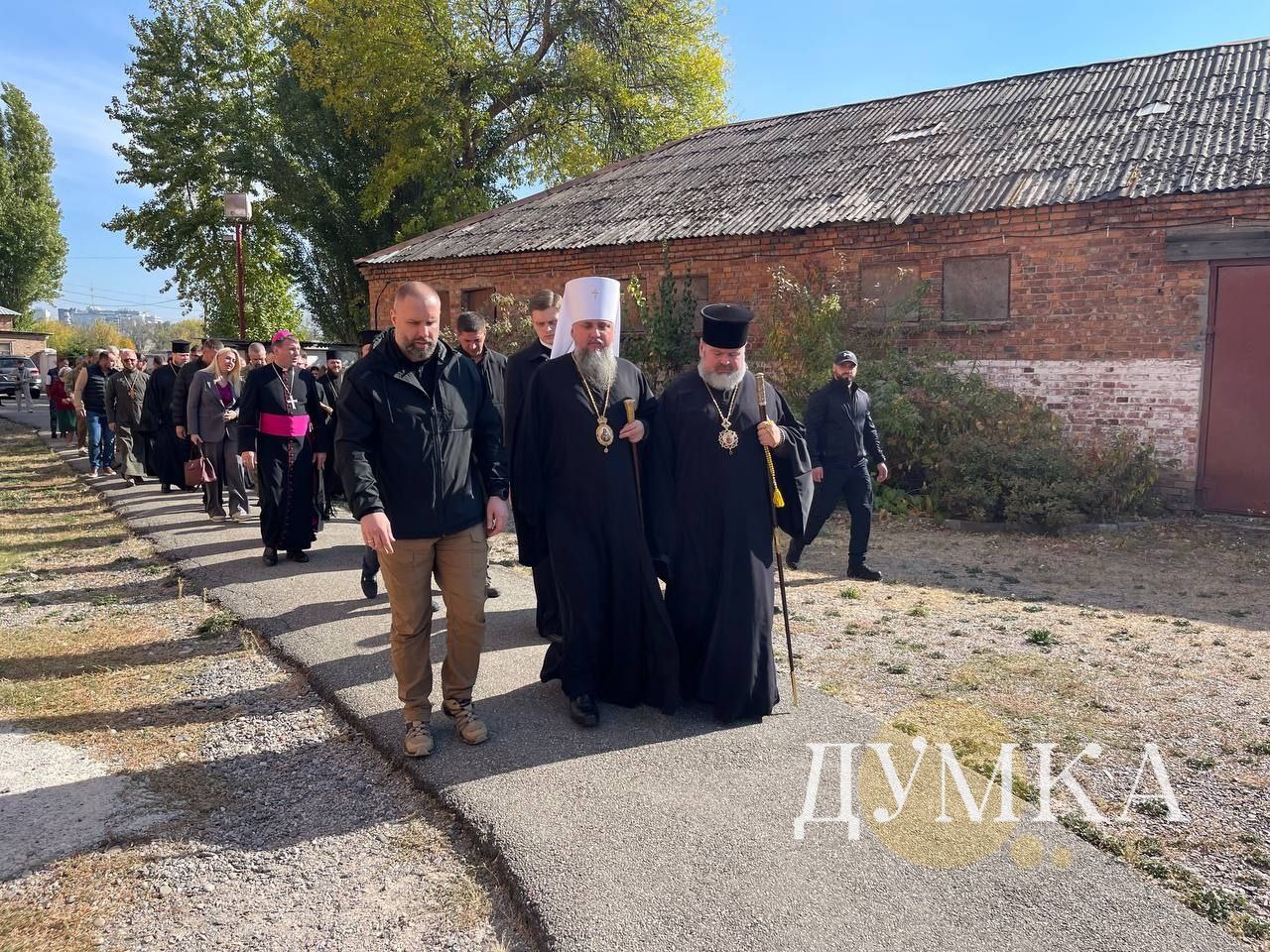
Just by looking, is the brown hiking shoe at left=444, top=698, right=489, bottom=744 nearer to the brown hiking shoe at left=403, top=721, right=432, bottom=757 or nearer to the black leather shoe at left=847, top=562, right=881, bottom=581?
the brown hiking shoe at left=403, top=721, right=432, bottom=757

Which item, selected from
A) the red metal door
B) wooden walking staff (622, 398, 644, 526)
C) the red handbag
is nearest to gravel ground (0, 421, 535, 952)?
wooden walking staff (622, 398, 644, 526)

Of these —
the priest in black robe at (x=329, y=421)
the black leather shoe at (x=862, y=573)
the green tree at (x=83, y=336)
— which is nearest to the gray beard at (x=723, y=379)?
the black leather shoe at (x=862, y=573)

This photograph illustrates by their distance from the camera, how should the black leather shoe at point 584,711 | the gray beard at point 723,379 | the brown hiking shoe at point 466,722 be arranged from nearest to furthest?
the brown hiking shoe at point 466,722, the black leather shoe at point 584,711, the gray beard at point 723,379

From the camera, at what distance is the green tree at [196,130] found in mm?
32062

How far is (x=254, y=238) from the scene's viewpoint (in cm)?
3275

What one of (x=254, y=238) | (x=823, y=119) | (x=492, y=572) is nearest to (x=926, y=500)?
(x=492, y=572)

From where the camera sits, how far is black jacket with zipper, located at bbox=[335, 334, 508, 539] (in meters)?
3.89

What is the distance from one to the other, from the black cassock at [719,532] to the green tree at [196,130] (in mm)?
30088

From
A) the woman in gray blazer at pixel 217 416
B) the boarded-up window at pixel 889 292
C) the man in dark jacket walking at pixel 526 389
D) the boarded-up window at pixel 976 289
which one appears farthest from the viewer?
the boarded-up window at pixel 889 292

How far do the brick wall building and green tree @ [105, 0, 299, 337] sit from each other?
19.8 m

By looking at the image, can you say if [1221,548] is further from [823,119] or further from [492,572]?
[823,119]

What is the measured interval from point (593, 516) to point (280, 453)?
4.45 meters

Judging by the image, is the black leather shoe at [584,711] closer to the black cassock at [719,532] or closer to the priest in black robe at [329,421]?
the black cassock at [719,532]

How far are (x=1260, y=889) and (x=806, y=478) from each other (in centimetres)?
242
